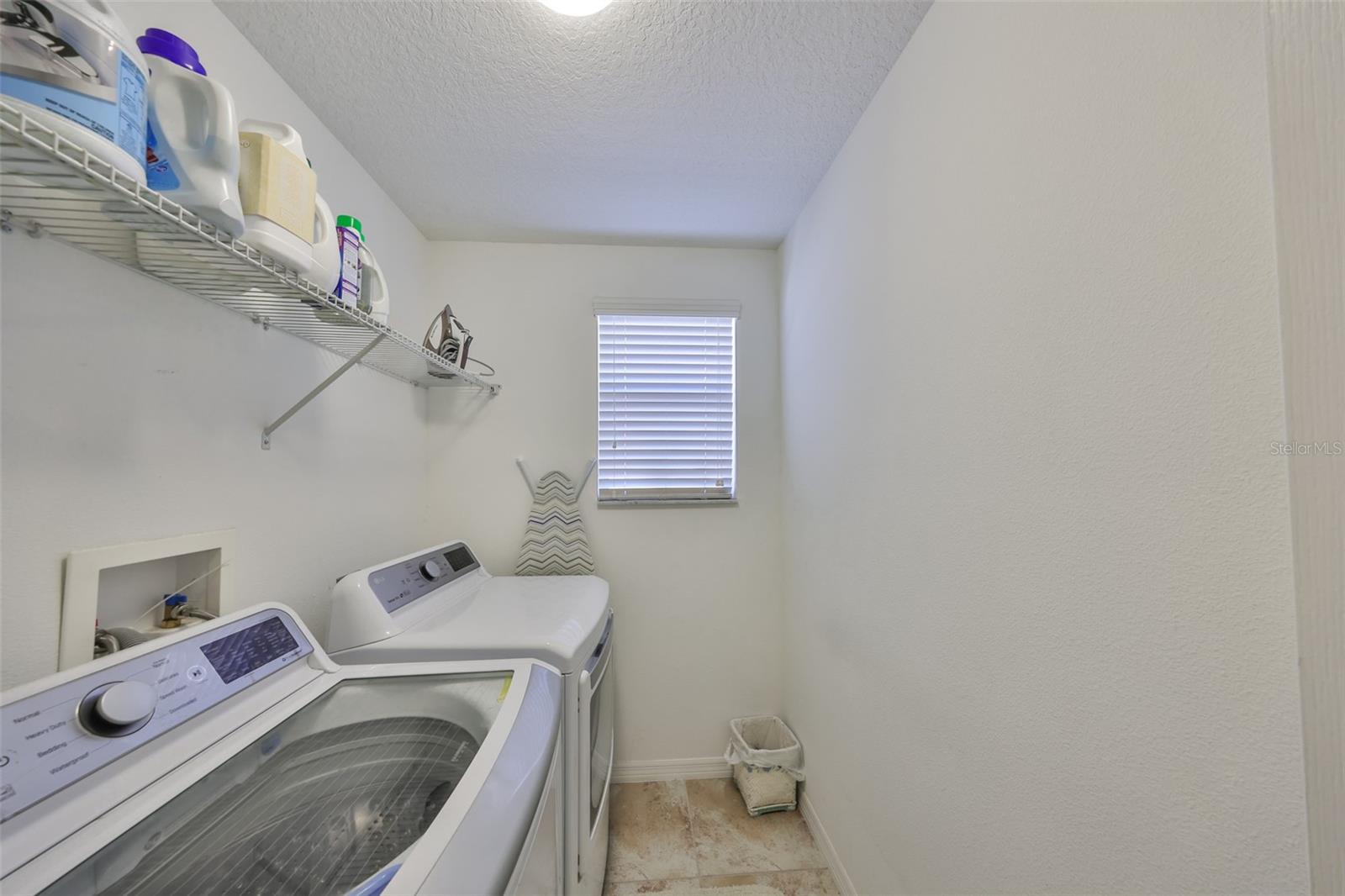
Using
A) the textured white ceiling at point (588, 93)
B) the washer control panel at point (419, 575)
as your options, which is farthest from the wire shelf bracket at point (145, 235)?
the textured white ceiling at point (588, 93)

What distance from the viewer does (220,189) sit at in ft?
2.17

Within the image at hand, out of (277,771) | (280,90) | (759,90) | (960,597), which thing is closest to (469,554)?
(277,771)

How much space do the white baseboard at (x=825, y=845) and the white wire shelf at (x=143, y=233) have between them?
219 centimetres

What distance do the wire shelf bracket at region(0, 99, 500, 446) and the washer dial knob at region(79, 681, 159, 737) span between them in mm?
669

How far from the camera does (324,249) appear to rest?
3.07 feet

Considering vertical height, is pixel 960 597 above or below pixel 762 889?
above

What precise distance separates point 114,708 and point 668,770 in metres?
2.07

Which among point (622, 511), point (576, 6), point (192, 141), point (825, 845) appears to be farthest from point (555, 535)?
point (576, 6)

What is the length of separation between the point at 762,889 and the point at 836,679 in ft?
2.47

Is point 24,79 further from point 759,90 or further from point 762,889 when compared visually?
point 762,889

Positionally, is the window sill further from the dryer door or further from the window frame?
the dryer door

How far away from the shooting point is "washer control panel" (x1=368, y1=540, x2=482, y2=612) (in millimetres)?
1281
